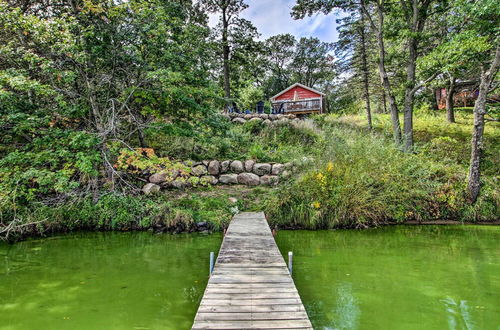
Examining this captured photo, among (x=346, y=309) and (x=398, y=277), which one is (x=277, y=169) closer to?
(x=398, y=277)

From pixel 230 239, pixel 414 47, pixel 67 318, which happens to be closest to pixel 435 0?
pixel 414 47

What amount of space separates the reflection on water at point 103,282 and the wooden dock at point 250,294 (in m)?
0.56

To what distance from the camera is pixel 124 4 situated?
7422 millimetres

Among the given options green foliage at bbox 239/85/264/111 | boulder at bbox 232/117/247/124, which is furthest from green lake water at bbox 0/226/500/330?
green foliage at bbox 239/85/264/111

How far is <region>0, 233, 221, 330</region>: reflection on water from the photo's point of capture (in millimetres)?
3354

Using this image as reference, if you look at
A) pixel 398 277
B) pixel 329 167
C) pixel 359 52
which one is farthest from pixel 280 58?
pixel 398 277

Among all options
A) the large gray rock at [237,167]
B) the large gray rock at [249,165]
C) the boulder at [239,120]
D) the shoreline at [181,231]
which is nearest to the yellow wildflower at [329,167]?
the shoreline at [181,231]

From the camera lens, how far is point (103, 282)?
4336 millimetres

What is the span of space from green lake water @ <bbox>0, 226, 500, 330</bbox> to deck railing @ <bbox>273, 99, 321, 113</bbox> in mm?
13985

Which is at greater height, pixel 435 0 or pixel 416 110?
pixel 435 0

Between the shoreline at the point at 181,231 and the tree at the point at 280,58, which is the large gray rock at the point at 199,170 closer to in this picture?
the shoreline at the point at 181,231

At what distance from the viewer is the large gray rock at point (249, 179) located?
945 centimetres

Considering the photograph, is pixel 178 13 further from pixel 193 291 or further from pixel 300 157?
pixel 193 291

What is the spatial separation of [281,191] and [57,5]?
7916mm
